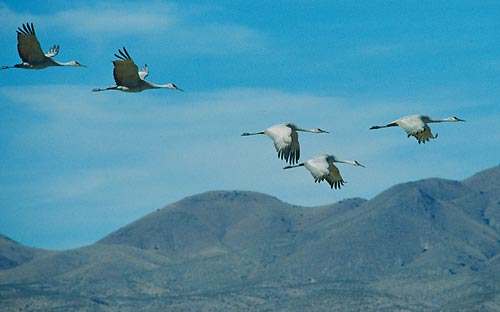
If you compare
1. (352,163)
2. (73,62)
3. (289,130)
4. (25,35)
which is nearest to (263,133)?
(289,130)

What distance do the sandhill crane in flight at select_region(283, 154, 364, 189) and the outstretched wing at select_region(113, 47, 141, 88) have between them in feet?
37.1

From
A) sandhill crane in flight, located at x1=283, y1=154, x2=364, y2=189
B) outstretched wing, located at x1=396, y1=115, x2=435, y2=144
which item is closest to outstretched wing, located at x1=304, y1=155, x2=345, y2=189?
sandhill crane in flight, located at x1=283, y1=154, x2=364, y2=189

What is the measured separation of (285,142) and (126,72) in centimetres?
1262

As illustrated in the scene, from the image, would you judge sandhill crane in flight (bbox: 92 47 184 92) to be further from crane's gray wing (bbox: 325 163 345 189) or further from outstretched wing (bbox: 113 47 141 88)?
crane's gray wing (bbox: 325 163 345 189)

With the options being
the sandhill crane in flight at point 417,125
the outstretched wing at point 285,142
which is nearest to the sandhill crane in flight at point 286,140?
the outstretched wing at point 285,142

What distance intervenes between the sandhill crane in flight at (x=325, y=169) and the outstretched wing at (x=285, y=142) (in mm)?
588

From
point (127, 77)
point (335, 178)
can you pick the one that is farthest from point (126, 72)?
point (335, 178)

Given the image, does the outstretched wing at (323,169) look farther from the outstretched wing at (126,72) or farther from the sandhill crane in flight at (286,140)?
the outstretched wing at (126,72)

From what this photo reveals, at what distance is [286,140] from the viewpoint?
4450cm

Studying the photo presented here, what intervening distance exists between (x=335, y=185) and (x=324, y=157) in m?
3.99

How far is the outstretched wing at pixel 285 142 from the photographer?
44.0m

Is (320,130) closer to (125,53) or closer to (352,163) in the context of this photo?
(352,163)

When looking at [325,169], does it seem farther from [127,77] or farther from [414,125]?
[127,77]

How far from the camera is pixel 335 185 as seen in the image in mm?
52344
